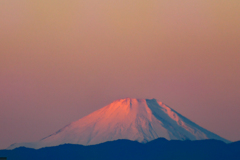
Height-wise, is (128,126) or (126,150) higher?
(128,126)

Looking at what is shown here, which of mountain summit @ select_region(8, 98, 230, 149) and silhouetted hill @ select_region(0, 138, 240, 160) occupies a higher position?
mountain summit @ select_region(8, 98, 230, 149)

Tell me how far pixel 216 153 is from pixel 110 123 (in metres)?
24.2

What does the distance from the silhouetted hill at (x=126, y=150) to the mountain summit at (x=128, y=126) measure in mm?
2131

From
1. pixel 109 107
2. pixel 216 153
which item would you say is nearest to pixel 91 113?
pixel 109 107

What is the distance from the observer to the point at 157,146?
107 m

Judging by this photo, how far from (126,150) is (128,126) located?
6.53 meters

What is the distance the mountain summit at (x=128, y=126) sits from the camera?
111250 mm

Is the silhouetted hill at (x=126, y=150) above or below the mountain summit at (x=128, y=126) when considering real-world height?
below

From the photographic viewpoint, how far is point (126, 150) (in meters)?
107

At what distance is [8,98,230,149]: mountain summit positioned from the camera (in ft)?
365

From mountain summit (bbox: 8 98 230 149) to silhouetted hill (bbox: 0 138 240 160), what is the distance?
213 centimetres

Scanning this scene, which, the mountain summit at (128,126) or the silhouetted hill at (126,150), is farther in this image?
the mountain summit at (128,126)

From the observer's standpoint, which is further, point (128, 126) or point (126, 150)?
point (128, 126)

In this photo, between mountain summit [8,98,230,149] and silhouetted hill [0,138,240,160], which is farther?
mountain summit [8,98,230,149]
